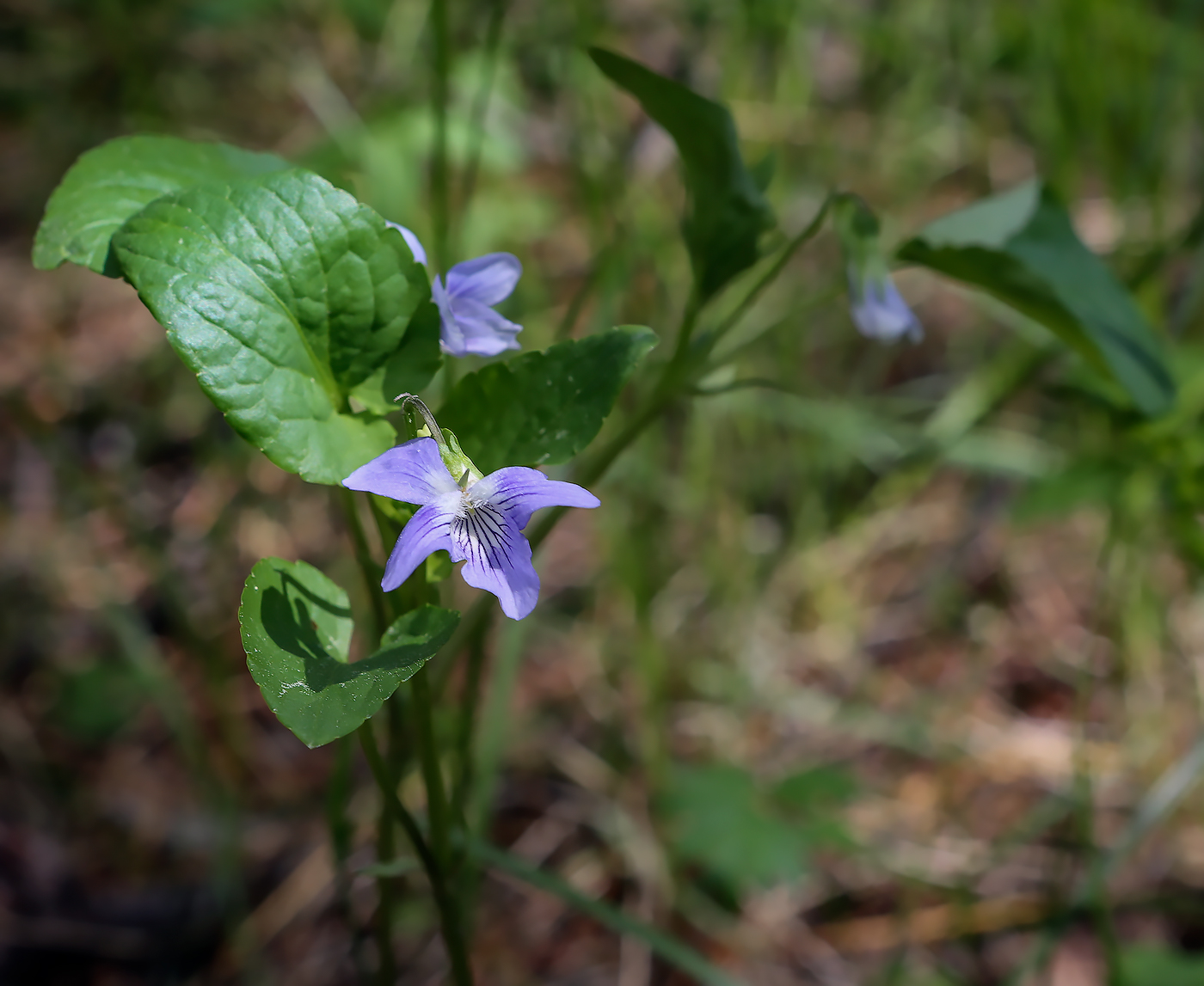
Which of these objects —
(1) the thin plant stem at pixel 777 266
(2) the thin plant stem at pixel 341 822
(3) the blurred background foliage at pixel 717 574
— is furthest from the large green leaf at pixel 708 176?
(2) the thin plant stem at pixel 341 822

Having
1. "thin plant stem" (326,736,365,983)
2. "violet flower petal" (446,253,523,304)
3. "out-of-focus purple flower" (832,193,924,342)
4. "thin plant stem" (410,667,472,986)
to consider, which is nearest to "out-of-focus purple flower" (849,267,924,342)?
"out-of-focus purple flower" (832,193,924,342)

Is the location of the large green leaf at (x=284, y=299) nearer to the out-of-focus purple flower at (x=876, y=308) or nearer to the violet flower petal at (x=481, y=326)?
the violet flower petal at (x=481, y=326)

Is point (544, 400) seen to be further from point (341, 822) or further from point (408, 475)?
point (341, 822)

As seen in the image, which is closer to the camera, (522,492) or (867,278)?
(522,492)

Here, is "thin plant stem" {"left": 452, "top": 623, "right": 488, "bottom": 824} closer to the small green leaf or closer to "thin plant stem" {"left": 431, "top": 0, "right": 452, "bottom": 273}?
the small green leaf

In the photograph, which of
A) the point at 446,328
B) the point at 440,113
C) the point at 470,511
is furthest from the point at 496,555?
the point at 440,113

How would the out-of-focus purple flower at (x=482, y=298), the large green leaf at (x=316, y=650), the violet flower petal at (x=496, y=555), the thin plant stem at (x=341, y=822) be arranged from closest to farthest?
1. the large green leaf at (x=316, y=650)
2. the violet flower petal at (x=496, y=555)
3. the out-of-focus purple flower at (x=482, y=298)
4. the thin plant stem at (x=341, y=822)

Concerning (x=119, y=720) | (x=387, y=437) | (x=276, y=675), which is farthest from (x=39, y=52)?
(x=276, y=675)

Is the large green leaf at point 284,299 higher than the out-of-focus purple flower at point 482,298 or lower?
higher
